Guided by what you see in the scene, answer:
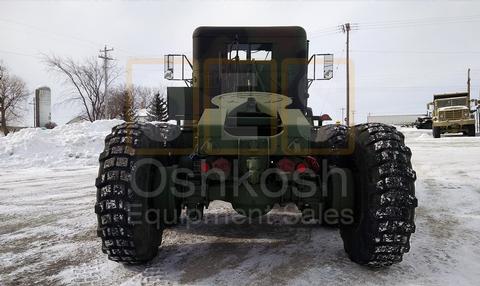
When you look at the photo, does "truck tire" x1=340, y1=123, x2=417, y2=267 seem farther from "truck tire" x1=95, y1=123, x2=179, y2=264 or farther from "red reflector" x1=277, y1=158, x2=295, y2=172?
"truck tire" x1=95, y1=123, x2=179, y2=264

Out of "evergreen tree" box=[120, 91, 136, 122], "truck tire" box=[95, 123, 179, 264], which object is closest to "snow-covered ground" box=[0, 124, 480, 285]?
"truck tire" box=[95, 123, 179, 264]

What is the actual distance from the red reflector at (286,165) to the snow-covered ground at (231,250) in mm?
996

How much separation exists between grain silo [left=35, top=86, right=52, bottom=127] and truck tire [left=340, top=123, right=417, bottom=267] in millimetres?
46848

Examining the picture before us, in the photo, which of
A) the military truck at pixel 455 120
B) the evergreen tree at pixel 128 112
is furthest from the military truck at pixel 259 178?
the military truck at pixel 455 120

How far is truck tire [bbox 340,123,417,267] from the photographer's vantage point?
11.4ft

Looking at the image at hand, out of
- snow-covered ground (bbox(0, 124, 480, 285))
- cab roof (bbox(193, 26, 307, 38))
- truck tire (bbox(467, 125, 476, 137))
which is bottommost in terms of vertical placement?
snow-covered ground (bbox(0, 124, 480, 285))

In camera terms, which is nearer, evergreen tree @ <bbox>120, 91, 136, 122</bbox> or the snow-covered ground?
the snow-covered ground

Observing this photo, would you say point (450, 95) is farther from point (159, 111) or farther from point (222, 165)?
point (222, 165)

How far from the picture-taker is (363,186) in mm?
3787

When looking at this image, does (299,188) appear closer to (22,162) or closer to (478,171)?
(478,171)

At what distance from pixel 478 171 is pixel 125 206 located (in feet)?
32.9

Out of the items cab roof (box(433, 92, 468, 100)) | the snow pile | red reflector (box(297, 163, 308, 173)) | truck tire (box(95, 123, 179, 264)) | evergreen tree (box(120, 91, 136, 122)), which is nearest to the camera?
truck tire (box(95, 123, 179, 264))

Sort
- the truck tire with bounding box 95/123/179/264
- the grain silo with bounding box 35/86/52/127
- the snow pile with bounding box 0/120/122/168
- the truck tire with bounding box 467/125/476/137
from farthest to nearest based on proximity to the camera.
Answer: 1. the grain silo with bounding box 35/86/52/127
2. the truck tire with bounding box 467/125/476/137
3. the snow pile with bounding box 0/120/122/168
4. the truck tire with bounding box 95/123/179/264

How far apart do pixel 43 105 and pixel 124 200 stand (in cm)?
4809
